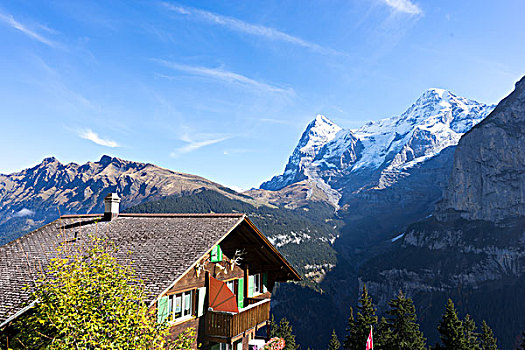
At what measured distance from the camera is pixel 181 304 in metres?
15.7

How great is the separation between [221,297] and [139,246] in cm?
440

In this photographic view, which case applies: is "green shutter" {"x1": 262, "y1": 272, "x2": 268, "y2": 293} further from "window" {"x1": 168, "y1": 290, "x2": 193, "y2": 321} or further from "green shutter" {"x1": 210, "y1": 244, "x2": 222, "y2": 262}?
"window" {"x1": 168, "y1": 290, "x2": 193, "y2": 321}

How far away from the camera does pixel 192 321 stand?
16.0 meters

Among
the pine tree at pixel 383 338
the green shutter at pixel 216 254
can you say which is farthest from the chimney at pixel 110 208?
the pine tree at pixel 383 338

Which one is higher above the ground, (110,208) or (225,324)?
(110,208)

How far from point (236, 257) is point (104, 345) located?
37.6ft

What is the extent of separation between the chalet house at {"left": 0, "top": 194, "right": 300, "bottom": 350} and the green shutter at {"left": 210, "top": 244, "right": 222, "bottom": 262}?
1.9 inches

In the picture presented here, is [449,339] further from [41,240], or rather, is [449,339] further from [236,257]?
[41,240]

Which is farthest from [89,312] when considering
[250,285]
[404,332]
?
[404,332]

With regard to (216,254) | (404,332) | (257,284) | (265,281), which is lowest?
(404,332)

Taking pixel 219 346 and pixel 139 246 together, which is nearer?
pixel 139 246

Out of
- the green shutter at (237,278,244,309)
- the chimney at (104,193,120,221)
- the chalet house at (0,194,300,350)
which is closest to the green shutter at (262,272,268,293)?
the chalet house at (0,194,300,350)

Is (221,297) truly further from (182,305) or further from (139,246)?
(139,246)

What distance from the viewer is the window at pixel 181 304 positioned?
603 inches
